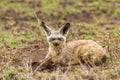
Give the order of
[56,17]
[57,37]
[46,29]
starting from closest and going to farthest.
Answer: [57,37]
[46,29]
[56,17]

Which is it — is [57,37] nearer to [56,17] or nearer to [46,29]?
[46,29]

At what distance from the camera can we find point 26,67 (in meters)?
9.60

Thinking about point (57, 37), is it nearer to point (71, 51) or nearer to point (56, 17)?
point (71, 51)

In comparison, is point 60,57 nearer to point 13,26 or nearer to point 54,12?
point 13,26

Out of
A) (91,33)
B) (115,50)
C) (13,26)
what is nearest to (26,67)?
(115,50)

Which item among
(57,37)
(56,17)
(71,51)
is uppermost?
(57,37)

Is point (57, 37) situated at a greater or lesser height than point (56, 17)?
greater

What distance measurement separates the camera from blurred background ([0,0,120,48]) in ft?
44.0

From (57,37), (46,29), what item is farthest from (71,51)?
(46,29)

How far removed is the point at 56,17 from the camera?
1656 cm

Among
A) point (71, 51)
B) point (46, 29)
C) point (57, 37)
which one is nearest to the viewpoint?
point (57, 37)

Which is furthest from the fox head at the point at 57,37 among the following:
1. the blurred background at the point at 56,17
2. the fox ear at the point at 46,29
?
the blurred background at the point at 56,17

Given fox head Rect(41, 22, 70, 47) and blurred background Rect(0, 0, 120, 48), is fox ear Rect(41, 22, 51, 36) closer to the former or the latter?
fox head Rect(41, 22, 70, 47)

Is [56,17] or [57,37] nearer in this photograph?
[57,37]
